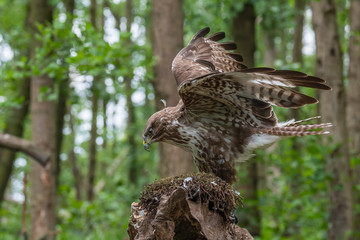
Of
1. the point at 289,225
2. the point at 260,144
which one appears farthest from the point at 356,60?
the point at 260,144

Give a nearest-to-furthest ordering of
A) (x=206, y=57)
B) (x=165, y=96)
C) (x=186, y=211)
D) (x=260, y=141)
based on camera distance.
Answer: (x=186, y=211), (x=260, y=141), (x=206, y=57), (x=165, y=96)

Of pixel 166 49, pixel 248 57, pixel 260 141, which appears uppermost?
pixel 248 57

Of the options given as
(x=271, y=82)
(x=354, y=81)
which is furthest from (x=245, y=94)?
(x=354, y=81)

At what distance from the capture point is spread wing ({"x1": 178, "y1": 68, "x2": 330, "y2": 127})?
169 inches

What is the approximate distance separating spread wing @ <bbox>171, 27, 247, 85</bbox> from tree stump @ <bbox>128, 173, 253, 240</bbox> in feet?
6.32

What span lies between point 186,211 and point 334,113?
5.47m

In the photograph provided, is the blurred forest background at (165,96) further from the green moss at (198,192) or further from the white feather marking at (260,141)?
the green moss at (198,192)

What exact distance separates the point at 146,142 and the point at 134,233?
1683 mm

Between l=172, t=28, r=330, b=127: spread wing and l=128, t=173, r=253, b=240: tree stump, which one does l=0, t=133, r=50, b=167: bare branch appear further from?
l=128, t=173, r=253, b=240: tree stump

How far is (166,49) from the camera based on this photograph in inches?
297

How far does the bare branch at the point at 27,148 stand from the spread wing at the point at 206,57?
3169 millimetres

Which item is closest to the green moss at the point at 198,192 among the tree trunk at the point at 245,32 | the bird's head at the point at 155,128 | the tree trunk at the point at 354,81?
the bird's head at the point at 155,128

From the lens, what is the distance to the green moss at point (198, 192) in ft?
12.4

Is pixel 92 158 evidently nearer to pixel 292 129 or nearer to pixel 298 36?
pixel 298 36
